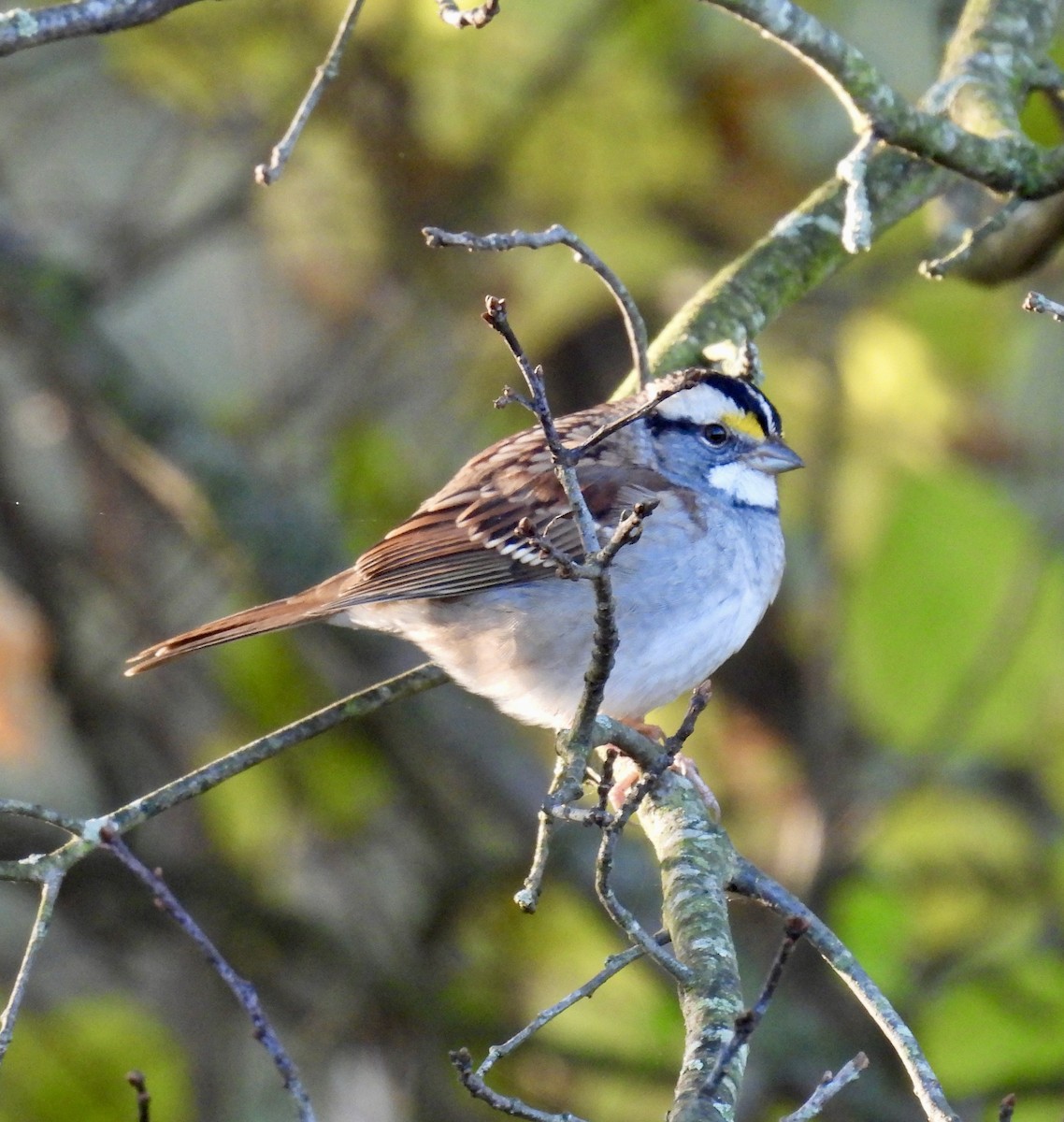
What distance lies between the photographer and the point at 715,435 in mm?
3008

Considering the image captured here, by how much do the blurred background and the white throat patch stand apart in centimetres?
93

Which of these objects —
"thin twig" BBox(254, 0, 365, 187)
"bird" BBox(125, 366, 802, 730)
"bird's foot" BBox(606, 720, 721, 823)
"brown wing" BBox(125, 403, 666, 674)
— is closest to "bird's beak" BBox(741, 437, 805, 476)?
"bird" BBox(125, 366, 802, 730)

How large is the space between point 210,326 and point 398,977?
3533mm

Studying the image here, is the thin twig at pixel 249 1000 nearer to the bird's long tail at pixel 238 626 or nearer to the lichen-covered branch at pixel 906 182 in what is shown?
the bird's long tail at pixel 238 626

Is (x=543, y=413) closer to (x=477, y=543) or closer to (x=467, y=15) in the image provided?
(x=467, y=15)

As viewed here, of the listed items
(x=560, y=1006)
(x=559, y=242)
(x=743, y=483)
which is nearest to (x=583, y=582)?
(x=743, y=483)

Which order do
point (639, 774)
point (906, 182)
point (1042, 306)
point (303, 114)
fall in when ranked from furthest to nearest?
point (906, 182)
point (639, 774)
point (303, 114)
point (1042, 306)

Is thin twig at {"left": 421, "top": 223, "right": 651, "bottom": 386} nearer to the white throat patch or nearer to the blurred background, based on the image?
the white throat patch

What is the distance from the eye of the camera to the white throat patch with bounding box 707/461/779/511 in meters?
2.96

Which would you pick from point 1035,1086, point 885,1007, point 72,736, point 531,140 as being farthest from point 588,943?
point 885,1007

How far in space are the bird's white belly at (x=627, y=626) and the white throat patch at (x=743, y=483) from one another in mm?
43

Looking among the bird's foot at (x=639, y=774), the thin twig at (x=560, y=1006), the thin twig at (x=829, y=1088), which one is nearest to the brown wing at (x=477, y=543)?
the bird's foot at (x=639, y=774)

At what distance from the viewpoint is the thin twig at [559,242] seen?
6.03 feet

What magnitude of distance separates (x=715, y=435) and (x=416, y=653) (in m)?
1.63
